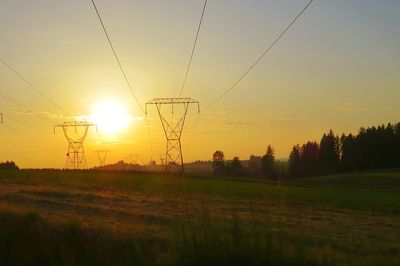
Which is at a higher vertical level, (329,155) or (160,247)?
(329,155)

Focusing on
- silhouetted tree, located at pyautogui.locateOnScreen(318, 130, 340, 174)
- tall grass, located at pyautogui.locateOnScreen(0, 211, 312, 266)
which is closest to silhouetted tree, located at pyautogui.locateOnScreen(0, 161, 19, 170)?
silhouetted tree, located at pyautogui.locateOnScreen(318, 130, 340, 174)

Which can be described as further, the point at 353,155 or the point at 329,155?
the point at 329,155

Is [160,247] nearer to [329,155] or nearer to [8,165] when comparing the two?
[8,165]

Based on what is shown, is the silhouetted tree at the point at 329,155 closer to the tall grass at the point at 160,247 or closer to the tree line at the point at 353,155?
the tree line at the point at 353,155

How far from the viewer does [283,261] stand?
12500mm

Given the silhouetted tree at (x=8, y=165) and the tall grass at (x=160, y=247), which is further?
the silhouetted tree at (x=8, y=165)

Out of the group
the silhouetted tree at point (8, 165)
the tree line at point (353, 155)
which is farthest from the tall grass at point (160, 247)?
the tree line at point (353, 155)

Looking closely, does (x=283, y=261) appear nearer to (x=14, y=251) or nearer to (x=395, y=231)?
(x=14, y=251)

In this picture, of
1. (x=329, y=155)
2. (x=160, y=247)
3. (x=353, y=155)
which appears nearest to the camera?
(x=160, y=247)

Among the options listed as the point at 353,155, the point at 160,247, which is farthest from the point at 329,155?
the point at 160,247

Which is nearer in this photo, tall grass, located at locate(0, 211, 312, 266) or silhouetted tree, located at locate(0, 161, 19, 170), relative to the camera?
tall grass, located at locate(0, 211, 312, 266)

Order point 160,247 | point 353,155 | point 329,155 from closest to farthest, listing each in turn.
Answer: point 160,247, point 353,155, point 329,155

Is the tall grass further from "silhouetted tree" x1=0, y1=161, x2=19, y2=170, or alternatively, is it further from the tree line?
the tree line

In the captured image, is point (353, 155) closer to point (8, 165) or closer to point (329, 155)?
point (329, 155)
